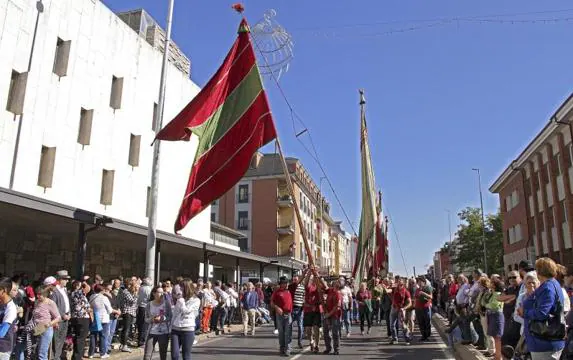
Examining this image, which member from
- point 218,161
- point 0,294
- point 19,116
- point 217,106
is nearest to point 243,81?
point 217,106

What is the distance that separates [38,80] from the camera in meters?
19.2

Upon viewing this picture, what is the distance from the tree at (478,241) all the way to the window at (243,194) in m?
26.1

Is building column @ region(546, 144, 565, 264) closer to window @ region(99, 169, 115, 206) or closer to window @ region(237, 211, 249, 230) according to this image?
window @ region(99, 169, 115, 206)

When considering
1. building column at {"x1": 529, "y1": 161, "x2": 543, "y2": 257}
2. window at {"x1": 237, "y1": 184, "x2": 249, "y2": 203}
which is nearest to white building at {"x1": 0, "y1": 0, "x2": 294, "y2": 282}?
building column at {"x1": 529, "y1": 161, "x2": 543, "y2": 257}

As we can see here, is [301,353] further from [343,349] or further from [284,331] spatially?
[343,349]

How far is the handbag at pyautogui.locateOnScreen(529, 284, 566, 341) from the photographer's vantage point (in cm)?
561

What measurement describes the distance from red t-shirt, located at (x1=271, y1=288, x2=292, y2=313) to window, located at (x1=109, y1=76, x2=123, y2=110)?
1472 centimetres

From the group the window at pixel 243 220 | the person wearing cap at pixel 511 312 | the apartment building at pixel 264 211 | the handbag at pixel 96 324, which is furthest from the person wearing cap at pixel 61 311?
the window at pixel 243 220

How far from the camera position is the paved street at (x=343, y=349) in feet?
41.1

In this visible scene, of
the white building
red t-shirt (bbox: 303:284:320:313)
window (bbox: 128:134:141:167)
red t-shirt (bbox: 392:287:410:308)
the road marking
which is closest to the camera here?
the road marking

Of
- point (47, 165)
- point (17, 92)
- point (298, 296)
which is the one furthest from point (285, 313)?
point (17, 92)

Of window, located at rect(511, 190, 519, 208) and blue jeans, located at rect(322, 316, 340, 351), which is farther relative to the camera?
window, located at rect(511, 190, 519, 208)

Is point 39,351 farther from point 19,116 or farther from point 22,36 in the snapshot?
point 22,36

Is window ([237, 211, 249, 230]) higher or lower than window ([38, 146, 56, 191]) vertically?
higher
